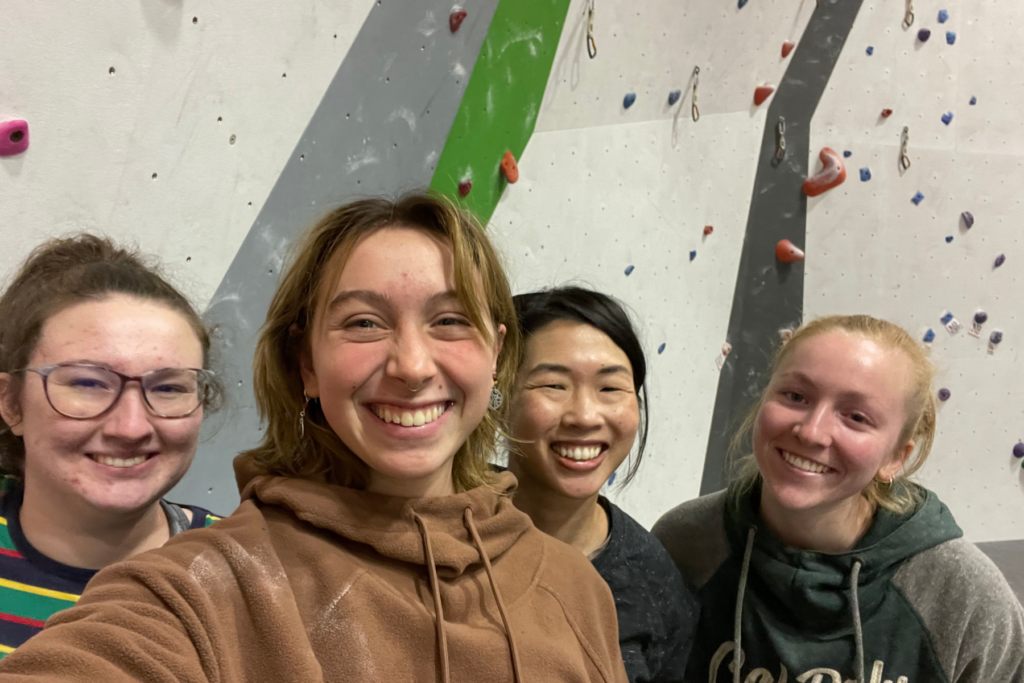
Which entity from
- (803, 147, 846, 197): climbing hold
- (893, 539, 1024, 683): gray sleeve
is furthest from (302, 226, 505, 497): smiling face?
(803, 147, 846, 197): climbing hold

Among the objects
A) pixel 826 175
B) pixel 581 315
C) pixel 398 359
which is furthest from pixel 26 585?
pixel 826 175

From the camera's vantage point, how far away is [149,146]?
1.43 m

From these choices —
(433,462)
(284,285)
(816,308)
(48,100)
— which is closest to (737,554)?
(433,462)

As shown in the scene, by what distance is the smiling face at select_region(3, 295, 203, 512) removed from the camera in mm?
1034

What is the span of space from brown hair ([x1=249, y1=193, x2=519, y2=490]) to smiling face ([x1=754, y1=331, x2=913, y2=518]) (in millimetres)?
685

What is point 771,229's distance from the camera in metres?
2.89

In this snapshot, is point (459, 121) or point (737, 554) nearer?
point (737, 554)

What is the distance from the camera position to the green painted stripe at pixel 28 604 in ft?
3.39

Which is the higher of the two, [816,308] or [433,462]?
[816,308]

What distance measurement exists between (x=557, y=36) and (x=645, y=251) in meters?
0.77

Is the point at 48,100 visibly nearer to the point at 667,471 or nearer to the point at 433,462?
the point at 433,462

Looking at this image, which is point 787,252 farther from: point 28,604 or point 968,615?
point 28,604

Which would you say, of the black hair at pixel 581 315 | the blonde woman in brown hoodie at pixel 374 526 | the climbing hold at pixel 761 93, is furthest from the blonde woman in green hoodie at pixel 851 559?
the climbing hold at pixel 761 93

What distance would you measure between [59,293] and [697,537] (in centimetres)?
127
